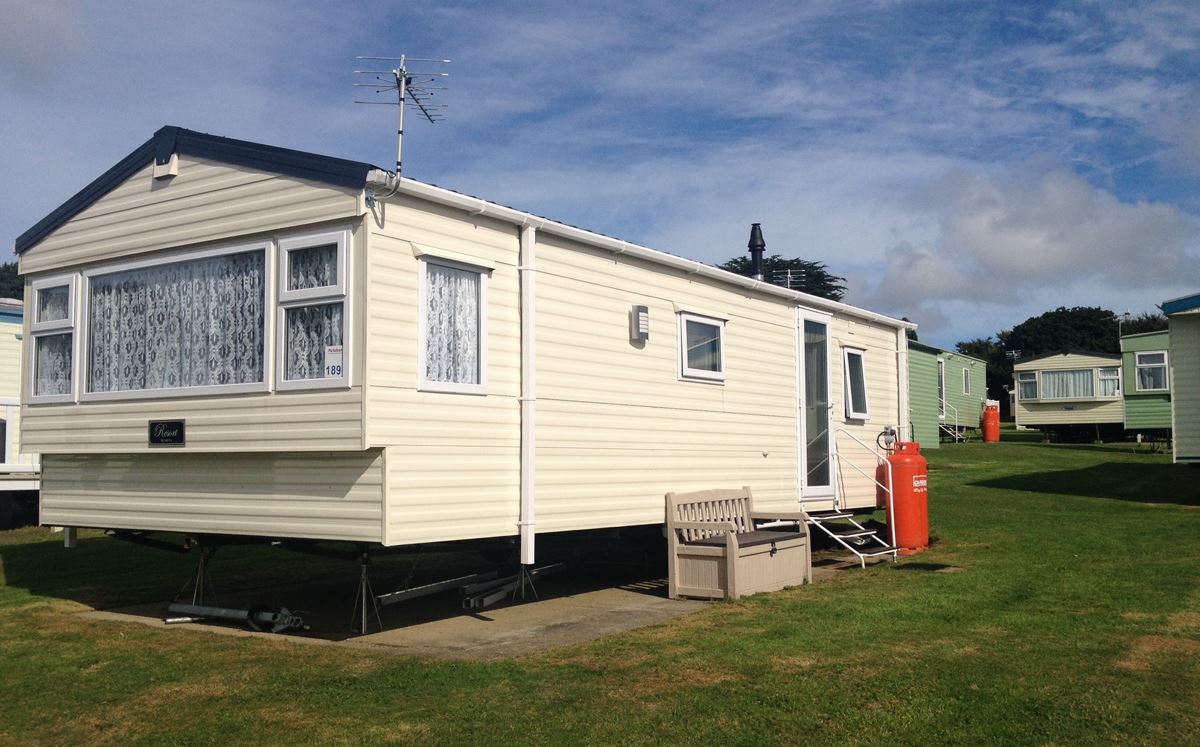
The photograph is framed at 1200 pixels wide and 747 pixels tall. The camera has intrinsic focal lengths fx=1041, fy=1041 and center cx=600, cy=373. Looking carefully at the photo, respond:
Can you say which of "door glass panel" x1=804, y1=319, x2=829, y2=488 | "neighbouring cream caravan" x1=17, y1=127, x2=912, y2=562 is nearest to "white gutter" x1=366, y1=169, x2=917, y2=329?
"neighbouring cream caravan" x1=17, y1=127, x2=912, y2=562

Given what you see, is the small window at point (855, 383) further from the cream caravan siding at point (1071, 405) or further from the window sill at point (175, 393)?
the cream caravan siding at point (1071, 405)

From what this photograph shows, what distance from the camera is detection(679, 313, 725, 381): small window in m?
10.6

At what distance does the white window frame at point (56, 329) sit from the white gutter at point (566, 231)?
3.61 m

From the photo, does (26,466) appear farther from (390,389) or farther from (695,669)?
(695,669)

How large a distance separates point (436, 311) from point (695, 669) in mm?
3332

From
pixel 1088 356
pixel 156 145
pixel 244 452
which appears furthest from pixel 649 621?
pixel 1088 356

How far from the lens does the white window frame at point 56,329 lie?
30.0ft

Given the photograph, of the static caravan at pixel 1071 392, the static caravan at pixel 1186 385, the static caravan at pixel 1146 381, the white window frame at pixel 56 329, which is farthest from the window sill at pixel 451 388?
the static caravan at pixel 1071 392

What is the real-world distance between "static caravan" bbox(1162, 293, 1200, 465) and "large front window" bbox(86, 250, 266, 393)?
624 inches

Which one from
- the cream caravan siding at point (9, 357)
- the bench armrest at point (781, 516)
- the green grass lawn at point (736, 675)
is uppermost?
the cream caravan siding at point (9, 357)

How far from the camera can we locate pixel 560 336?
905cm

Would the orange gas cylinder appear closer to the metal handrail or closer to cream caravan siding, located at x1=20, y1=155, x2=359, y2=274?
the metal handrail

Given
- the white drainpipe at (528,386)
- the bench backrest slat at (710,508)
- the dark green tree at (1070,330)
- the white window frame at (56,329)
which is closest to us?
the white drainpipe at (528,386)

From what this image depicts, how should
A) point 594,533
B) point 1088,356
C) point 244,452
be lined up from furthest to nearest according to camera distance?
point 1088,356
point 594,533
point 244,452
